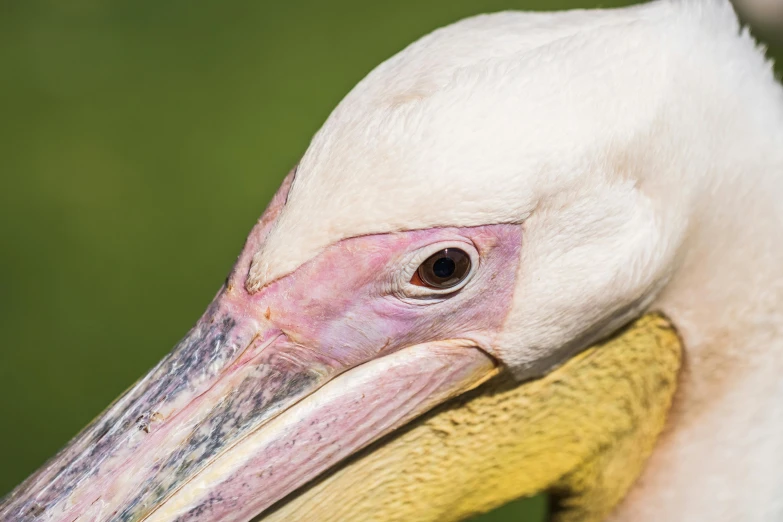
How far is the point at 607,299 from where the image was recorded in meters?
1.92

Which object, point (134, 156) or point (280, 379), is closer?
point (280, 379)

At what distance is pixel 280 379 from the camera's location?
1.85 m

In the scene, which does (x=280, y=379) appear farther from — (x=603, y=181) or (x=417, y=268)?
(x=603, y=181)

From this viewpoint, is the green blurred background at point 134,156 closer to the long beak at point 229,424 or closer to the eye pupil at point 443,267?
the long beak at point 229,424

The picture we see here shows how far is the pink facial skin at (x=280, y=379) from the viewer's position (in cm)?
179

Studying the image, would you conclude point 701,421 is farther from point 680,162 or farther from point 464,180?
point 464,180

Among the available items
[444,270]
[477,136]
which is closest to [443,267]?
[444,270]

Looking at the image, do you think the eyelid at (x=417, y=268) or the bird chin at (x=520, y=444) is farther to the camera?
the bird chin at (x=520, y=444)

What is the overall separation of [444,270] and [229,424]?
0.54m

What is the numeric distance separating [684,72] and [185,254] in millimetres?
4208

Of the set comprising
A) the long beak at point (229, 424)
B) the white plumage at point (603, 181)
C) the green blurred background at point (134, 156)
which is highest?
the green blurred background at point (134, 156)

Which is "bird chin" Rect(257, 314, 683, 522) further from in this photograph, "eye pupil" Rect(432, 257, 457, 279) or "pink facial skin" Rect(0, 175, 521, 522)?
"eye pupil" Rect(432, 257, 457, 279)

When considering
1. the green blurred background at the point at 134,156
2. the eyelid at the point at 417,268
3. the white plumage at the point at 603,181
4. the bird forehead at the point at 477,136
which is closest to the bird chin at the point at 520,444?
the white plumage at the point at 603,181

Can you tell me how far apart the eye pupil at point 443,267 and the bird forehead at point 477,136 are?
9cm
